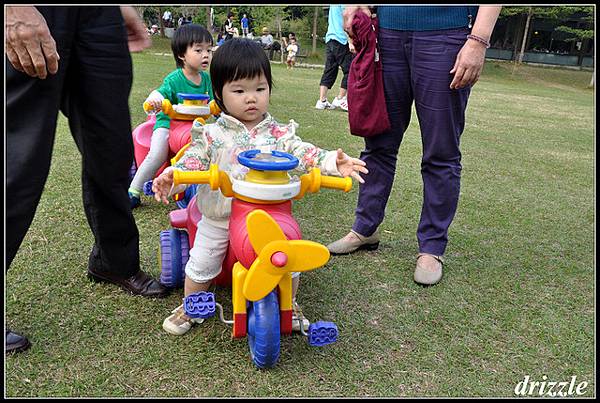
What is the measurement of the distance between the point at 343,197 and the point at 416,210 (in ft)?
1.67

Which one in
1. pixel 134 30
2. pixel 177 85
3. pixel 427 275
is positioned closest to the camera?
pixel 134 30

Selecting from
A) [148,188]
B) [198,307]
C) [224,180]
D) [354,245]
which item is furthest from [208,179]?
[148,188]

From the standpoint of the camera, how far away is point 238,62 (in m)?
1.97

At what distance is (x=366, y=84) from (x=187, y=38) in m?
1.45

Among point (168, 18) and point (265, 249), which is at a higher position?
point (265, 249)

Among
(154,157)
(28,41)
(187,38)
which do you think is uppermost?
(28,41)

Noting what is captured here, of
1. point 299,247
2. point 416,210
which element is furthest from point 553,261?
point 299,247

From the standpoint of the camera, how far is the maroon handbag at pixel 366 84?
8.34ft

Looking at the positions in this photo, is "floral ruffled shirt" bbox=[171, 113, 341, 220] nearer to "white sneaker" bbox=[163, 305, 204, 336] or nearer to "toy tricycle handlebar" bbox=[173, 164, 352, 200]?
"toy tricycle handlebar" bbox=[173, 164, 352, 200]

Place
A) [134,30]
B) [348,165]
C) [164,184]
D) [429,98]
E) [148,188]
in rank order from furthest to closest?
[148,188] < [429,98] < [134,30] < [348,165] < [164,184]

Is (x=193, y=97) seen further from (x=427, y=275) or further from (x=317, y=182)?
(x=427, y=275)

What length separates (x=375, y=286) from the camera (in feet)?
8.31

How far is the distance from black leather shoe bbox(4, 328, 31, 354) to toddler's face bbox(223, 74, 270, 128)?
1.10m

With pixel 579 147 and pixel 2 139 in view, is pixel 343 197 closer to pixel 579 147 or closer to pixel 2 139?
pixel 2 139
